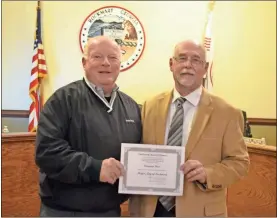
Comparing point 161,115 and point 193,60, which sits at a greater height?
point 193,60

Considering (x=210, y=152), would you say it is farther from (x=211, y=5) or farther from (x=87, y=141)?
(x=211, y=5)

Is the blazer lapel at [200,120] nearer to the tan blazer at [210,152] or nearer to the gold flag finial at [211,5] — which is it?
the tan blazer at [210,152]

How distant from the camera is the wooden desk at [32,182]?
9.86ft

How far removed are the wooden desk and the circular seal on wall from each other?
4.76ft

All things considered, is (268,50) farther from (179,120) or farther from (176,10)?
(179,120)

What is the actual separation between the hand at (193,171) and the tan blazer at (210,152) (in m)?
0.03

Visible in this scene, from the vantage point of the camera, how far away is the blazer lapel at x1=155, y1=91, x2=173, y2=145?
1.62 meters

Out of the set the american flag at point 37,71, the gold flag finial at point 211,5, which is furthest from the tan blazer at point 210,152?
the gold flag finial at point 211,5

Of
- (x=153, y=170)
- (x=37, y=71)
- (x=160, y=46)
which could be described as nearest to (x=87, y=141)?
(x=153, y=170)

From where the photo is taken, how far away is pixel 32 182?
10.0ft

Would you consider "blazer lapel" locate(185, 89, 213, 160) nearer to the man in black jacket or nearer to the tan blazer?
the tan blazer

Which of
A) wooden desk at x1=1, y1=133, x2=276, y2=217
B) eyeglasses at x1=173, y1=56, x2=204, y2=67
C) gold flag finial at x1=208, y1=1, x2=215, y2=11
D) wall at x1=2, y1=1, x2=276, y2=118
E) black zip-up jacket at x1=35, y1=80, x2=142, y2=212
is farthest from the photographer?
gold flag finial at x1=208, y1=1, x2=215, y2=11

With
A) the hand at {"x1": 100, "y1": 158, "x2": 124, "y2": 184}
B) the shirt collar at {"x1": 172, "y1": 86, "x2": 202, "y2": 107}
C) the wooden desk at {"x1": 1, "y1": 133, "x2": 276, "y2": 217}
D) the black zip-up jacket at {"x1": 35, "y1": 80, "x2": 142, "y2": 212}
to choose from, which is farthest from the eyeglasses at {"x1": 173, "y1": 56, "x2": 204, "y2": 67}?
the wooden desk at {"x1": 1, "y1": 133, "x2": 276, "y2": 217}

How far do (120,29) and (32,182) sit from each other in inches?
77.1
